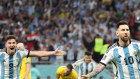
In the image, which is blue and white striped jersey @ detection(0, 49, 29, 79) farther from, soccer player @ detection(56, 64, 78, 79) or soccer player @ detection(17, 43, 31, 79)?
soccer player @ detection(56, 64, 78, 79)

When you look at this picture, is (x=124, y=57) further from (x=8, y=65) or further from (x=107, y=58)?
(x=8, y=65)

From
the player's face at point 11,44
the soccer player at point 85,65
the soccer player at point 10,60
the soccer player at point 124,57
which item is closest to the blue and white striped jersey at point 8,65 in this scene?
the soccer player at point 10,60

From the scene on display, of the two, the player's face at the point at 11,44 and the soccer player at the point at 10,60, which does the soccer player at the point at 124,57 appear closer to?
the soccer player at the point at 10,60

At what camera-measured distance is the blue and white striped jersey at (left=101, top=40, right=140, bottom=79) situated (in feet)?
21.4

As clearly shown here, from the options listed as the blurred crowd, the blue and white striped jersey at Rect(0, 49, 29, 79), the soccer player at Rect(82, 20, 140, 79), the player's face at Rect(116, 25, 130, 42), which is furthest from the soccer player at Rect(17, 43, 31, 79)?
the blurred crowd

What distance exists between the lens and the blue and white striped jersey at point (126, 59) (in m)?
6.52

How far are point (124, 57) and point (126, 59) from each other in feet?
0.17

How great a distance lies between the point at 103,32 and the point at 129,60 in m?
10.3

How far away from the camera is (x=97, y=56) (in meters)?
15.4

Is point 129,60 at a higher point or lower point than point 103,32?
lower

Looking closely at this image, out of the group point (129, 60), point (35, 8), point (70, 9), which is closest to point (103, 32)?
point (70, 9)

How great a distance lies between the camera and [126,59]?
6.56 metres

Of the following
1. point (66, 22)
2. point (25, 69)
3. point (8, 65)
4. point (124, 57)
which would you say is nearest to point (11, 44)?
point (8, 65)

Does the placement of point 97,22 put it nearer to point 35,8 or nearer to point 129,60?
point 35,8
